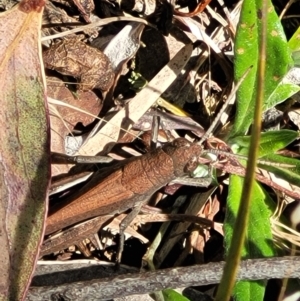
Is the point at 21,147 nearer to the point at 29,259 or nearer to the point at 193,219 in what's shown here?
the point at 29,259

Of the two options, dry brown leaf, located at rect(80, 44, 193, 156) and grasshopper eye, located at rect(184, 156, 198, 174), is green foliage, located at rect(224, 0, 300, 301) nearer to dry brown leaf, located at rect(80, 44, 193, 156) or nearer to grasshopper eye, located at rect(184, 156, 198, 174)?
grasshopper eye, located at rect(184, 156, 198, 174)

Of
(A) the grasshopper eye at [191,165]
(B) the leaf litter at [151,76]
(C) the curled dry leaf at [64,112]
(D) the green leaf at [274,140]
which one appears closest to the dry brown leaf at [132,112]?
(B) the leaf litter at [151,76]

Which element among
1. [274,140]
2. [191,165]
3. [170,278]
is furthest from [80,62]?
[170,278]

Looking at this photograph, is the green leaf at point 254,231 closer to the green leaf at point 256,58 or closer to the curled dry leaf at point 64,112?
the green leaf at point 256,58

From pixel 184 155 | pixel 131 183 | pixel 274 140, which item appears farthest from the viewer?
pixel 131 183

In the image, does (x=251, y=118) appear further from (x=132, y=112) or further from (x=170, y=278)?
(x=170, y=278)

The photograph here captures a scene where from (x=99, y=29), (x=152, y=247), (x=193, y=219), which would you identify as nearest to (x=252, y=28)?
(x=99, y=29)

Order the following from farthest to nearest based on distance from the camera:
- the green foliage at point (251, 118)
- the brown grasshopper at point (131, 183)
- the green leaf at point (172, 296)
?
1. the brown grasshopper at point (131, 183)
2. the green leaf at point (172, 296)
3. the green foliage at point (251, 118)
